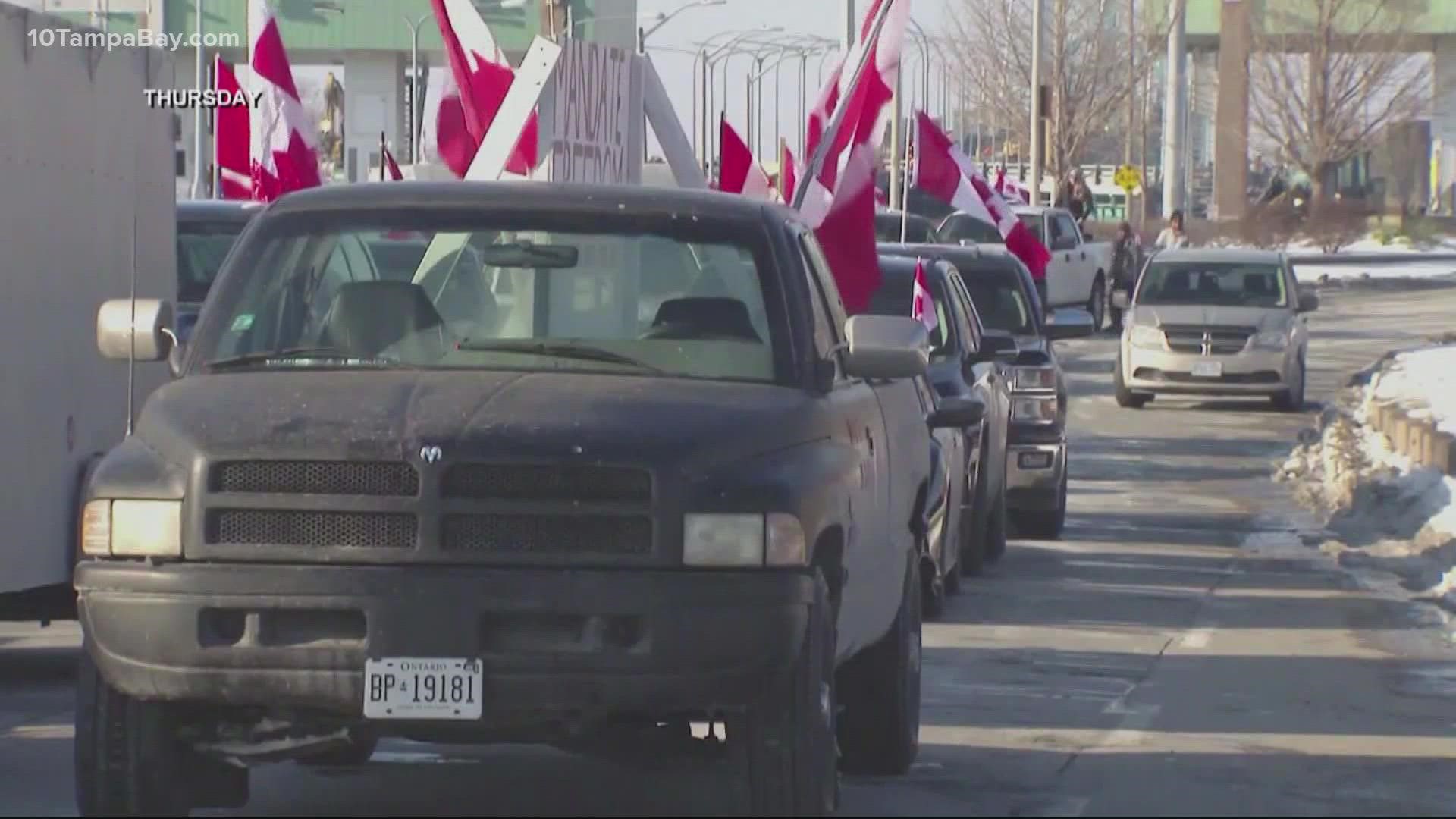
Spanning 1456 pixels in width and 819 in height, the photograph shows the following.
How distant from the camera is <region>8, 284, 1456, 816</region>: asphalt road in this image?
8281mm

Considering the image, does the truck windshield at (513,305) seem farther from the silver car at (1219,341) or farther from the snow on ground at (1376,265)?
the snow on ground at (1376,265)

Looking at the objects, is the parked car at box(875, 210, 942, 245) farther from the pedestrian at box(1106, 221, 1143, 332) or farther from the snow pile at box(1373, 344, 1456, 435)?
the pedestrian at box(1106, 221, 1143, 332)

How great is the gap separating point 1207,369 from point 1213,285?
1463 mm

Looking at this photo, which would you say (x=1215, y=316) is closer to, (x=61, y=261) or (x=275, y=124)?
(x=275, y=124)

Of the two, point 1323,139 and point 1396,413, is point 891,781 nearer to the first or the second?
point 1396,413

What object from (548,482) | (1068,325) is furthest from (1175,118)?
(548,482)

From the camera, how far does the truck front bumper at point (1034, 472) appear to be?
56.9 feet

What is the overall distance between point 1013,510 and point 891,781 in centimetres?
916

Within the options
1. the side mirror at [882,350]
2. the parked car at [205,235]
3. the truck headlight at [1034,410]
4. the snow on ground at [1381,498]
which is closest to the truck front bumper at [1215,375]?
the snow on ground at [1381,498]

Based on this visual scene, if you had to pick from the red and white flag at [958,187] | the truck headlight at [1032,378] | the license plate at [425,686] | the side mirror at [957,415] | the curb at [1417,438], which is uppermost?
the red and white flag at [958,187]

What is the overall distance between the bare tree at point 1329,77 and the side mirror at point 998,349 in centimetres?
6314

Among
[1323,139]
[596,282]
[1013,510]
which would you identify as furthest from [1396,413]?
[1323,139]

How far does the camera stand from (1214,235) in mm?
72875

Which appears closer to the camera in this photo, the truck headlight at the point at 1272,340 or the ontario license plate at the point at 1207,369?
the truck headlight at the point at 1272,340
